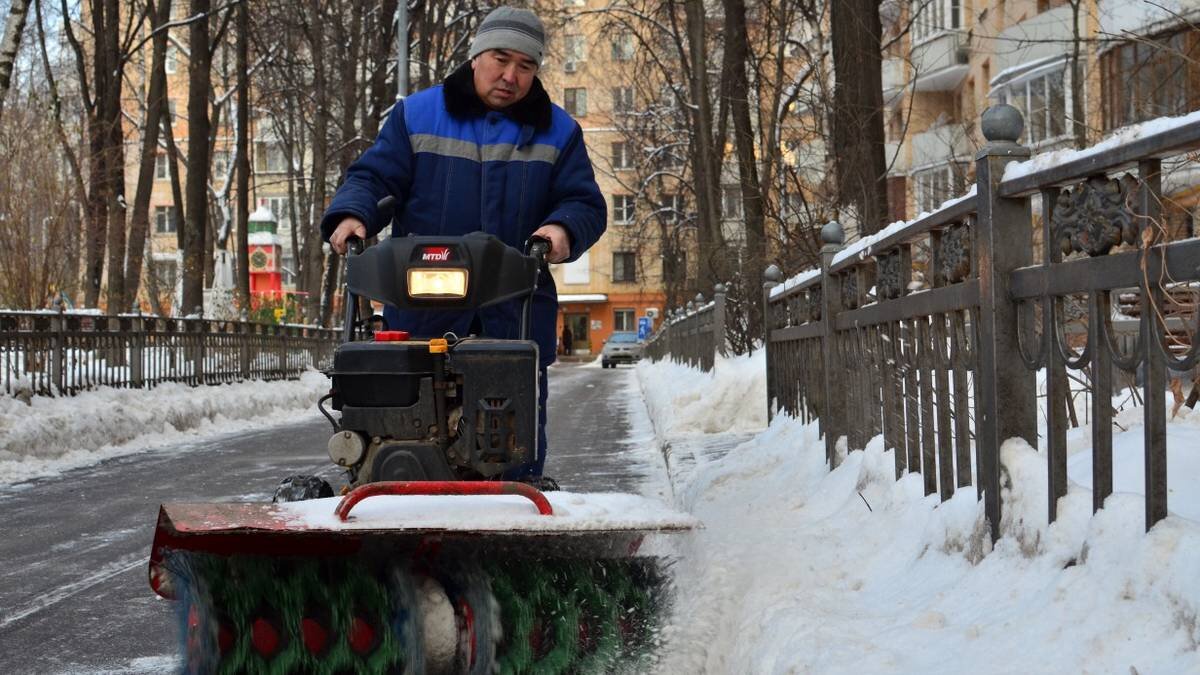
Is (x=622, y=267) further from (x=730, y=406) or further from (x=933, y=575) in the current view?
(x=933, y=575)

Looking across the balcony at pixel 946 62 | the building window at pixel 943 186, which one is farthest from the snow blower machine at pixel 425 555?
the balcony at pixel 946 62

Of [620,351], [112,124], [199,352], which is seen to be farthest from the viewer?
[620,351]

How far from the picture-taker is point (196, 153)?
1051 inches

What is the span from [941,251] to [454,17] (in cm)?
3102

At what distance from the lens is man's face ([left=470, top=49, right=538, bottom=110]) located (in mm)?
4586

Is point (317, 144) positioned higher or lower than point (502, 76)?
higher

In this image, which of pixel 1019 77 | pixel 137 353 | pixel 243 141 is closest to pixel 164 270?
pixel 243 141

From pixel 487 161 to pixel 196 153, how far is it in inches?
924

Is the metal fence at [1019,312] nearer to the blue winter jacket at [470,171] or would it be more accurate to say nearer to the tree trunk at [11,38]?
the blue winter jacket at [470,171]

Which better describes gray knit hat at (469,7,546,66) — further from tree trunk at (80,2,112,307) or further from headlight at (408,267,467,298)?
tree trunk at (80,2,112,307)

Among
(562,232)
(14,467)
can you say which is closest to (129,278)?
(14,467)

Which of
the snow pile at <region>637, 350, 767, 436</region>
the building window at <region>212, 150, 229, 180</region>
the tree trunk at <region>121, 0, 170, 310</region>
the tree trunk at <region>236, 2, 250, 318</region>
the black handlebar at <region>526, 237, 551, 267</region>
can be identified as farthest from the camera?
the building window at <region>212, 150, 229, 180</region>

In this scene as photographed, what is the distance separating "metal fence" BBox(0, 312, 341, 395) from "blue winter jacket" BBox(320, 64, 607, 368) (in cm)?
944

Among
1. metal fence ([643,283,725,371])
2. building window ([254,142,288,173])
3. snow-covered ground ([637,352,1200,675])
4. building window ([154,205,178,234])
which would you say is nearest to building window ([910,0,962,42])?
metal fence ([643,283,725,371])
